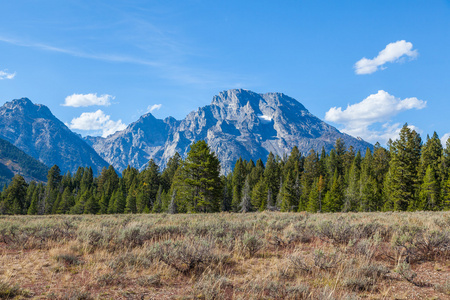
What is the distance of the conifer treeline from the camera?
3122cm

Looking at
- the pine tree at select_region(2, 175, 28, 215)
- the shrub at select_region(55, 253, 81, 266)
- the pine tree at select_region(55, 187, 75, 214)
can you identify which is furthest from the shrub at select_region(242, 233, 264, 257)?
the pine tree at select_region(2, 175, 28, 215)

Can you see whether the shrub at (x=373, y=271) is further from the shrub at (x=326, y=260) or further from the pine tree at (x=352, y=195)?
the pine tree at (x=352, y=195)

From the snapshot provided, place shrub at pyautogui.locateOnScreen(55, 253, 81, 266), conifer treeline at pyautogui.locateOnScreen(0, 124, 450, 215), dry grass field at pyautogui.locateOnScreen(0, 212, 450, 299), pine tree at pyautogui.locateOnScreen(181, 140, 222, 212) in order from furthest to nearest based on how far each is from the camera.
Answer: conifer treeline at pyautogui.locateOnScreen(0, 124, 450, 215) < pine tree at pyautogui.locateOnScreen(181, 140, 222, 212) < shrub at pyautogui.locateOnScreen(55, 253, 81, 266) < dry grass field at pyautogui.locateOnScreen(0, 212, 450, 299)

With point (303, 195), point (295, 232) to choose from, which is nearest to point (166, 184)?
point (303, 195)

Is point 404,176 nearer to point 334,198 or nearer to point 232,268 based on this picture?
point 334,198

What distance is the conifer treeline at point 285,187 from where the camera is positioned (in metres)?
31.2

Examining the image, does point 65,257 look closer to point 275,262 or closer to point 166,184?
point 275,262

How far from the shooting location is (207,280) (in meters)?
5.48

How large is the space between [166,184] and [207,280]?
6882cm

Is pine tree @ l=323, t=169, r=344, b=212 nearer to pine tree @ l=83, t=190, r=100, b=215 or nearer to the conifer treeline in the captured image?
the conifer treeline

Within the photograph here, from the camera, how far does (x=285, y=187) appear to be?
58344 mm

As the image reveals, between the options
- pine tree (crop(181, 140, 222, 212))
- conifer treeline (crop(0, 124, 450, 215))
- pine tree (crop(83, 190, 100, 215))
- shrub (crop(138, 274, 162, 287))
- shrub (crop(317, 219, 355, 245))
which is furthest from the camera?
pine tree (crop(83, 190, 100, 215))

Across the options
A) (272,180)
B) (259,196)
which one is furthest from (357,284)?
(272,180)

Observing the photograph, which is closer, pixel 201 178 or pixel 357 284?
pixel 357 284
